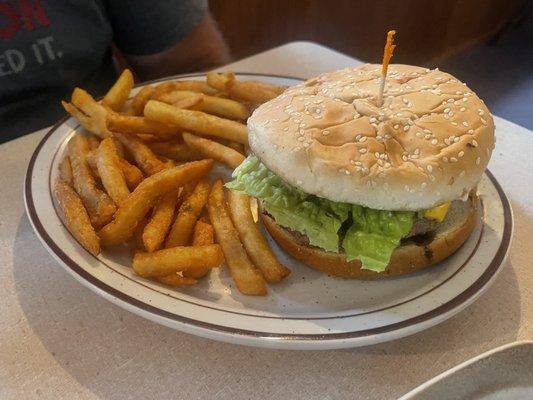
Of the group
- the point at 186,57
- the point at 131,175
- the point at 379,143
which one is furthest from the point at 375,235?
the point at 186,57

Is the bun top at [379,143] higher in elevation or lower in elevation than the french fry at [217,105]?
higher

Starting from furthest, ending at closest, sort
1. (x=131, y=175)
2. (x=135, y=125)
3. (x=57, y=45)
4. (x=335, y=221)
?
(x=57, y=45) < (x=135, y=125) < (x=131, y=175) < (x=335, y=221)

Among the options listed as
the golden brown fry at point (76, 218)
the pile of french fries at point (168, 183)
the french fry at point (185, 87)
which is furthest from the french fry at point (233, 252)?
the french fry at point (185, 87)

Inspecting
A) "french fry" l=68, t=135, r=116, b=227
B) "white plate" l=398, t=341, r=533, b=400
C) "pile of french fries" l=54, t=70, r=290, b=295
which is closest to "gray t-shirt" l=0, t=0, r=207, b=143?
"pile of french fries" l=54, t=70, r=290, b=295

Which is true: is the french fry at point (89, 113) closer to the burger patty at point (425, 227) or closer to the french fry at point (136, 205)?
the french fry at point (136, 205)

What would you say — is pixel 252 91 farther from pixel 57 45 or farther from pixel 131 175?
pixel 57 45
